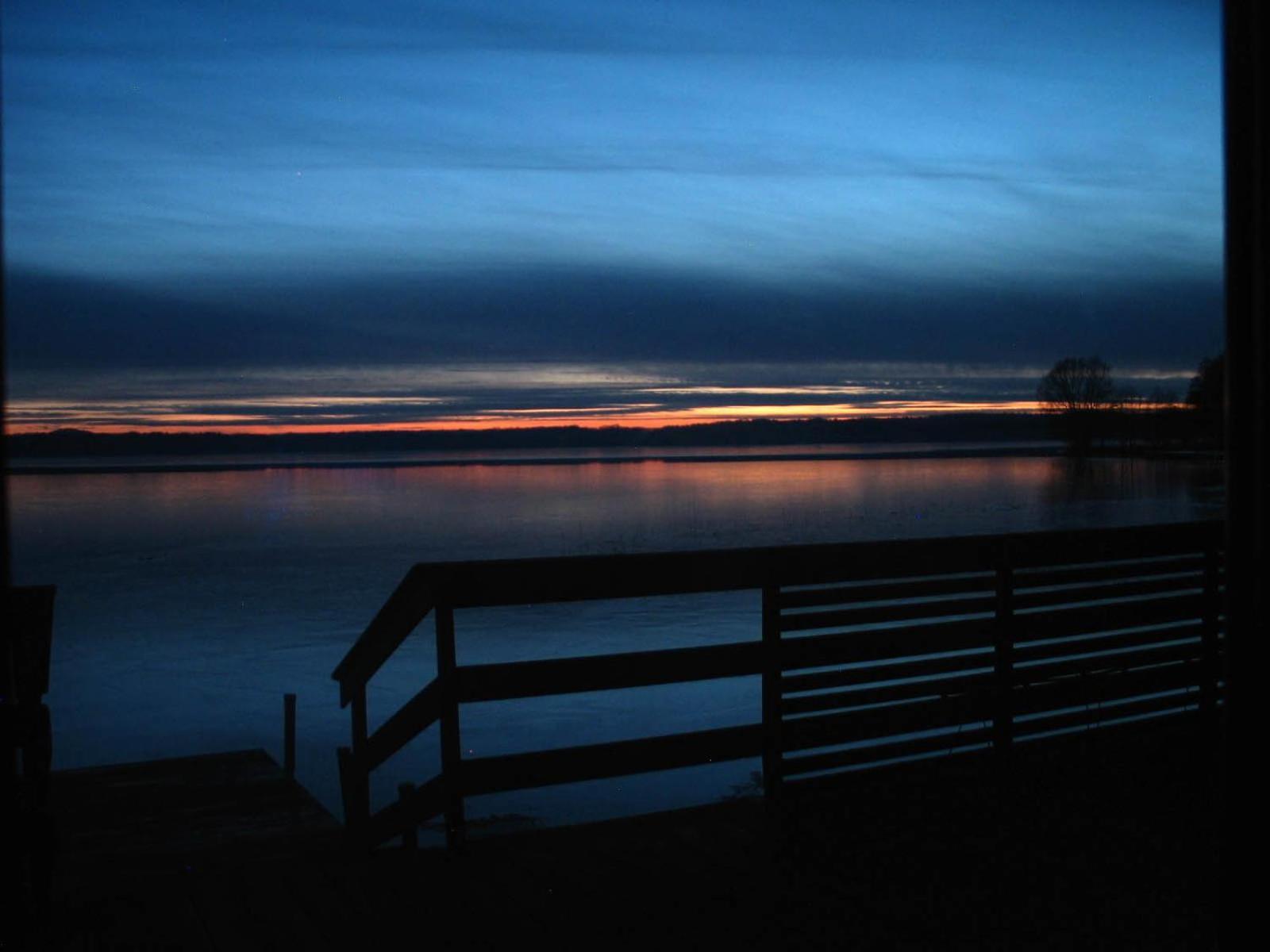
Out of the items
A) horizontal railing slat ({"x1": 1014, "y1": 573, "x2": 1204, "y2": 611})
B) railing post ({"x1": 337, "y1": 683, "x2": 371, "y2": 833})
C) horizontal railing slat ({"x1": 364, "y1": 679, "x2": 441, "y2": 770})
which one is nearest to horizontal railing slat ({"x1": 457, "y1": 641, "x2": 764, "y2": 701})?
horizontal railing slat ({"x1": 364, "y1": 679, "x2": 441, "y2": 770})

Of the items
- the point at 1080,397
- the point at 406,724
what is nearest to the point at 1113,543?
the point at 406,724

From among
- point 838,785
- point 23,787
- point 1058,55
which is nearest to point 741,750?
point 838,785

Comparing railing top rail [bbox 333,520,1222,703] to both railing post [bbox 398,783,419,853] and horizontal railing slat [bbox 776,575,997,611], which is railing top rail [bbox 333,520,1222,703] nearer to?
horizontal railing slat [bbox 776,575,997,611]

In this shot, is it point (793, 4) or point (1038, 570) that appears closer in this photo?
point (1038, 570)

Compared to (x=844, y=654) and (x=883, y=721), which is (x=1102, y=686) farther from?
(x=844, y=654)

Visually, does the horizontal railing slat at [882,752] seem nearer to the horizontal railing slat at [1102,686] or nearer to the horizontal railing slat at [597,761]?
the horizontal railing slat at [1102,686]

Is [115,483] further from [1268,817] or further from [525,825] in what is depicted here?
[1268,817]

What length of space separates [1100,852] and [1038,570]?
4.56ft

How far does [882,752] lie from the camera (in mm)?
4305

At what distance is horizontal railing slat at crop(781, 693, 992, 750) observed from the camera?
4105 mm

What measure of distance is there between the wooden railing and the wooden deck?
0.21 meters

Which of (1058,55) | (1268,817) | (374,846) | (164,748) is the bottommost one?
(164,748)

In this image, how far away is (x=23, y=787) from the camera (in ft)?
9.16

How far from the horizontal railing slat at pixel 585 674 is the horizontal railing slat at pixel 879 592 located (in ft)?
1.27
